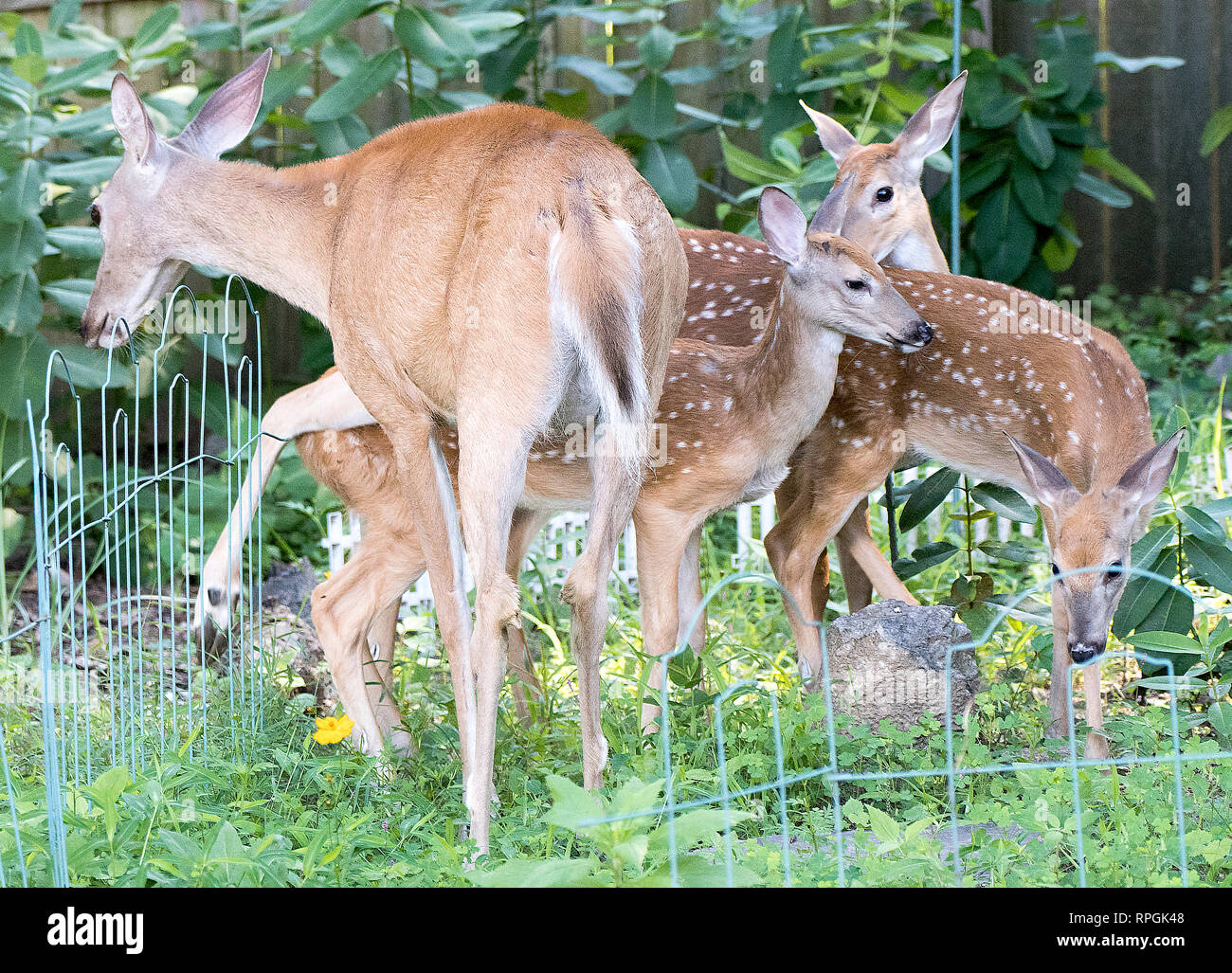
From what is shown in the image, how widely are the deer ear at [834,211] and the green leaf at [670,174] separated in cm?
189

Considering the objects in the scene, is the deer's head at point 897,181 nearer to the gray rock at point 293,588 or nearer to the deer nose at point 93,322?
the deer nose at point 93,322

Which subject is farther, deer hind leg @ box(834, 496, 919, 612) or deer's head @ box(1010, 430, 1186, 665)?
deer hind leg @ box(834, 496, 919, 612)

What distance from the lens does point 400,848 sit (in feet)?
11.1

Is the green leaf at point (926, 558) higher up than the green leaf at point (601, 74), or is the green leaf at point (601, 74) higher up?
the green leaf at point (601, 74)

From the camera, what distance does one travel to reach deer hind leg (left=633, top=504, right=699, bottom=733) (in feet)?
14.2

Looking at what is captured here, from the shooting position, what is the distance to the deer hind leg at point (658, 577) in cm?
432

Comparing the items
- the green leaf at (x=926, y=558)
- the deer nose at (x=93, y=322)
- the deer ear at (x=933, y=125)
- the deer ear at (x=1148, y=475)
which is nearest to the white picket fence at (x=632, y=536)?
the green leaf at (x=926, y=558)

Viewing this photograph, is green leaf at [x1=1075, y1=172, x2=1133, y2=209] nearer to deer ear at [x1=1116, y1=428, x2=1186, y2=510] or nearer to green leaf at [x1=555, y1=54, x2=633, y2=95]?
green leaf at [x1=555, y1=54, x2=633, y2=95]

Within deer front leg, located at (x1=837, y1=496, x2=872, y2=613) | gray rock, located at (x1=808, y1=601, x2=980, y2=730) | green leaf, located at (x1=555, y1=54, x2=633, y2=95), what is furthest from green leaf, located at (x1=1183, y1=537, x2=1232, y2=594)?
green leaf, located at (x1=555, y1=54, x2=633, y2=95)

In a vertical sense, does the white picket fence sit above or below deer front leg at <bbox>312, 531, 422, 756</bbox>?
above

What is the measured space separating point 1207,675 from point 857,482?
1.31 metres

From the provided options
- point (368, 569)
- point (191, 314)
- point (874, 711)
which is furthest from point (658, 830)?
point (191, 314)

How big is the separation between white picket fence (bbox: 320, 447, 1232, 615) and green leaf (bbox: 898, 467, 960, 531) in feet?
3.24
